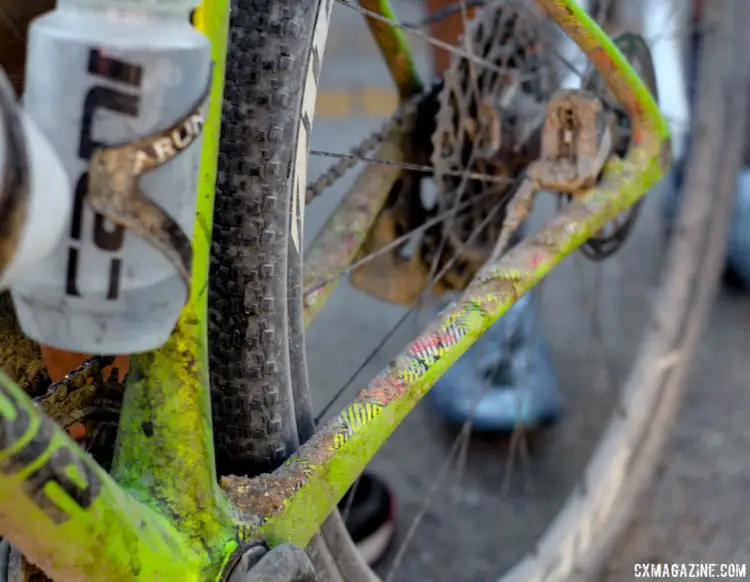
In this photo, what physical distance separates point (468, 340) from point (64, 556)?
0.30 m

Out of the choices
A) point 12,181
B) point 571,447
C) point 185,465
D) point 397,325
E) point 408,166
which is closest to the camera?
point 12,181

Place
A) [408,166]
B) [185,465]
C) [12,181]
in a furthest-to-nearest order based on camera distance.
Result: [408,166], [185,465], [12,181]

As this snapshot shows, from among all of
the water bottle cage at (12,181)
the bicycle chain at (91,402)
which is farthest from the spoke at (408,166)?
the water bottle cage at (12,181)

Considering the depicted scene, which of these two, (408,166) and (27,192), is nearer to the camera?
(27,192)

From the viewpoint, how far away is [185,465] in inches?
18.2

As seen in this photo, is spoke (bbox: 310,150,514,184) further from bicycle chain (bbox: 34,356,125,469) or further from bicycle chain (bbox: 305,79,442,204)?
bicycle chain (bbox: 34,356,125,469)

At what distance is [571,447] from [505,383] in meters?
0.13

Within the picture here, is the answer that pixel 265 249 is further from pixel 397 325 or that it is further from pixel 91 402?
pixel 397 325

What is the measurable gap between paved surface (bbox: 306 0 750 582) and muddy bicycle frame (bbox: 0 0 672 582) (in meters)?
0.25

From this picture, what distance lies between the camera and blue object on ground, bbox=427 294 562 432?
4.04 feet

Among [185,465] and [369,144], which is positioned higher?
[369,144]

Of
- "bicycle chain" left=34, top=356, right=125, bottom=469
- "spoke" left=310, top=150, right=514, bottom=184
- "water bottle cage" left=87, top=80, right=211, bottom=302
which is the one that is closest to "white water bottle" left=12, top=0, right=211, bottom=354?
"water bottle cage" left=87, top=80, right=211, bottom=302

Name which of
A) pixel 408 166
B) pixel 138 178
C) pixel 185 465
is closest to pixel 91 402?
pixel 185 465

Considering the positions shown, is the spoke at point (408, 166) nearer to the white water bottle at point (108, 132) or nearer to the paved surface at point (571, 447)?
the paved surface at point (571, 447)
